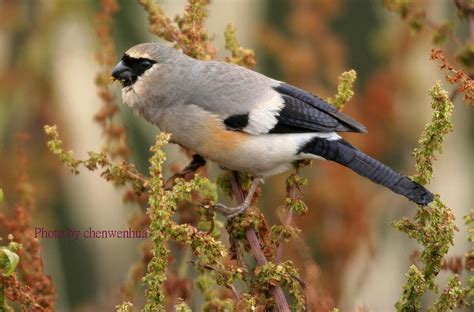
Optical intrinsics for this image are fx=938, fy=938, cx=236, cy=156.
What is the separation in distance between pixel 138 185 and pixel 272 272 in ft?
2.24

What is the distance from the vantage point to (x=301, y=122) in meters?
4.07

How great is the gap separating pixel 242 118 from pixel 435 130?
1.37m

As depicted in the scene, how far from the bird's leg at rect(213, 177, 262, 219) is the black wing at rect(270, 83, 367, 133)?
0.29 metres

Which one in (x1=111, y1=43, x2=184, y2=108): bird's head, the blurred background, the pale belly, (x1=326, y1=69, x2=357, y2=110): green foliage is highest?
the blurred background

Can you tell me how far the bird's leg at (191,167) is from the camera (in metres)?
3.83

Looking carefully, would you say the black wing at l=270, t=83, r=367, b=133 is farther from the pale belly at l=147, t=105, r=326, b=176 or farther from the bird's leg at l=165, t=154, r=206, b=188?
the bird's leg at l=165, t=154, r=206, b=188

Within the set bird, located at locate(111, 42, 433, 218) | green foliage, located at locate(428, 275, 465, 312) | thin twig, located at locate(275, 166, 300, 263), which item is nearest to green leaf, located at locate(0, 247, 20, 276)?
thin twig, located at locate(275, 166, 300, 263)

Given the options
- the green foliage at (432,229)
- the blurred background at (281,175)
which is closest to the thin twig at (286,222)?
the green foliage at (432,229)

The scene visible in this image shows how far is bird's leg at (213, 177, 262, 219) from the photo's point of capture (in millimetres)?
3441

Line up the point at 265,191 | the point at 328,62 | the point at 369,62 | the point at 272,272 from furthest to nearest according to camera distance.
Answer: the point at 369,62 < the point at 265,191 < the point at 328,62 < the point at 272,272

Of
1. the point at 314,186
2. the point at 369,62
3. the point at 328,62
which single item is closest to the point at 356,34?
the point at 369,62

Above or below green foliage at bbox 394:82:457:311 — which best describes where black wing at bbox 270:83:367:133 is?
above

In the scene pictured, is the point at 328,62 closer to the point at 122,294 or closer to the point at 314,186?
the point at 314,186

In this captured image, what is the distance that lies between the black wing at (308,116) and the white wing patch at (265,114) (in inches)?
0.9
